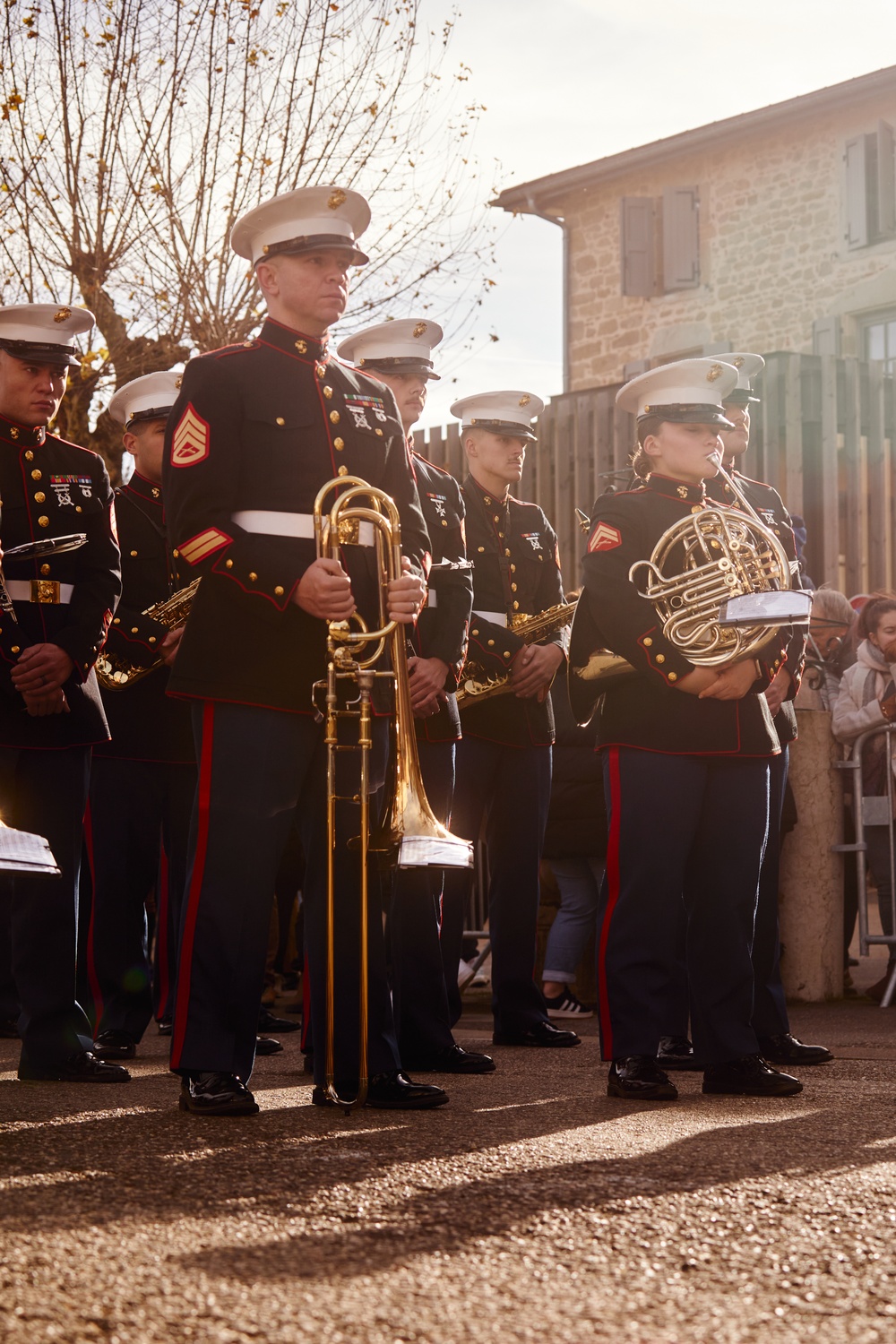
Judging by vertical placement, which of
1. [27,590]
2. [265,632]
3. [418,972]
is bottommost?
[418,972]

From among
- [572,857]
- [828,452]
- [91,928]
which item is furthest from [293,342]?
[828,452]

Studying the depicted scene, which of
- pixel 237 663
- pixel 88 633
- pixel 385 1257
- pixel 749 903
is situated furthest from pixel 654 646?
pixel 385 1257

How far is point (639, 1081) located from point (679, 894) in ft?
1.73

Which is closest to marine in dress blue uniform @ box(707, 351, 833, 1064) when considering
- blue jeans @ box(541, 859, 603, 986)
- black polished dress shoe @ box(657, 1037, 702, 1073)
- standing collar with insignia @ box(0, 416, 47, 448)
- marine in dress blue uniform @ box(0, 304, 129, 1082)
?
black polished dress shoe @ box(657, 1037, 702, 1073)

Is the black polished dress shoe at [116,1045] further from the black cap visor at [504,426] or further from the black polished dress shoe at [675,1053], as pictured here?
the black cap visor at [504,426]

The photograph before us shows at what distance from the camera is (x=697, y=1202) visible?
9.83 feet

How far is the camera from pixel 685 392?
5051 millimetres

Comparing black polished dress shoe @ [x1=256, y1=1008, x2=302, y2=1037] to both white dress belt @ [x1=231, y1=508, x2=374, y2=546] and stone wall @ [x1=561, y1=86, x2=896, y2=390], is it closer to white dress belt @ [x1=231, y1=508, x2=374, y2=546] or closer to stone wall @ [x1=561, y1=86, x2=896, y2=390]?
white dress belt @ [x1=231, y1=508, x2=374, y2=546]

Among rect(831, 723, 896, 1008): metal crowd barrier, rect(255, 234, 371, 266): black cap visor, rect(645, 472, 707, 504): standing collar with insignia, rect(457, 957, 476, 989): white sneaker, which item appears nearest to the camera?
rect(255, 234, 371, 266): black cap visor

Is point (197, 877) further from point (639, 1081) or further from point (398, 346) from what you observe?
point (398, 346)

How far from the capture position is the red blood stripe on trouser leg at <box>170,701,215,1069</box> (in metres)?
4.02

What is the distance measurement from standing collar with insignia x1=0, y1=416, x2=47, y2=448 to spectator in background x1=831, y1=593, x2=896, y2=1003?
14.5ft

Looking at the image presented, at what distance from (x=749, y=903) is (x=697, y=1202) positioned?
1893mm

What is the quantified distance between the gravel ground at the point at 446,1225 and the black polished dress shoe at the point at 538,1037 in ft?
6.01
